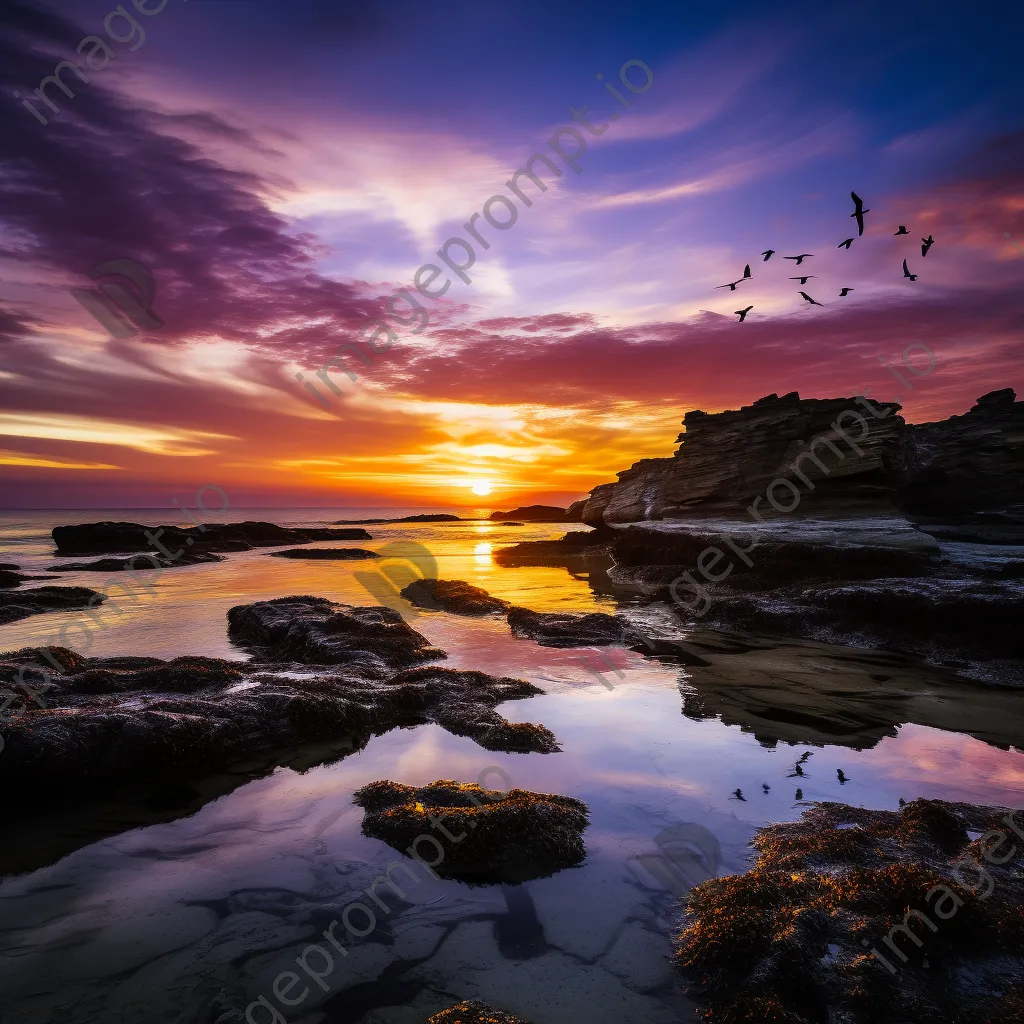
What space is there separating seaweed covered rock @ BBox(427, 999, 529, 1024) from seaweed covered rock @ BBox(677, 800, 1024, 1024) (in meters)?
1.11

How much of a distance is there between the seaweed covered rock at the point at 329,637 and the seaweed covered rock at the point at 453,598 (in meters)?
Result: 3.51

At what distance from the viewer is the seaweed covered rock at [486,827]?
168 inches

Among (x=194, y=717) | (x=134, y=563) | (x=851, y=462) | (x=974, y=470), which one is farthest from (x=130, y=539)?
(x=974, y=470)

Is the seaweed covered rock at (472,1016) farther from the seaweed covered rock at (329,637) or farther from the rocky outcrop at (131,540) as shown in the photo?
the rocky outcrop at (131,540)

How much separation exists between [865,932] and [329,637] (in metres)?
9.43

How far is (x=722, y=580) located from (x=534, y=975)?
15896mm

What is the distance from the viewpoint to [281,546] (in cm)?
4588

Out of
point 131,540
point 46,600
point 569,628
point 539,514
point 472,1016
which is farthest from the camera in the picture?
point 539,514

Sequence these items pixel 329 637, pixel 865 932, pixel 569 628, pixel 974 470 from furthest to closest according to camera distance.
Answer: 1. pixel 974 470
2. pixel 569 628
3. pixel 329 637
4. pixel 865 932

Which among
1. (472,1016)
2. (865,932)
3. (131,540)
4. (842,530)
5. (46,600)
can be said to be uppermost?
(842,530)

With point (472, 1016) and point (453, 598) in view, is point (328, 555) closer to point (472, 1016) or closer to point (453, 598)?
point (453, 598)

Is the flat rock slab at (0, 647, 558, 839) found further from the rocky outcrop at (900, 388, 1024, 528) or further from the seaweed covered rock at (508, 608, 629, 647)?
the rocky outcrop at (900, 388, 1024, 528)

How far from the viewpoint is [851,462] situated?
69.5 feet

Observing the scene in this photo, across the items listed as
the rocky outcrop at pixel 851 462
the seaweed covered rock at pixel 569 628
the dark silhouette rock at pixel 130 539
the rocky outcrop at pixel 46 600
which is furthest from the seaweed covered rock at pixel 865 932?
the dark silhouette rock at pixel 130 539
